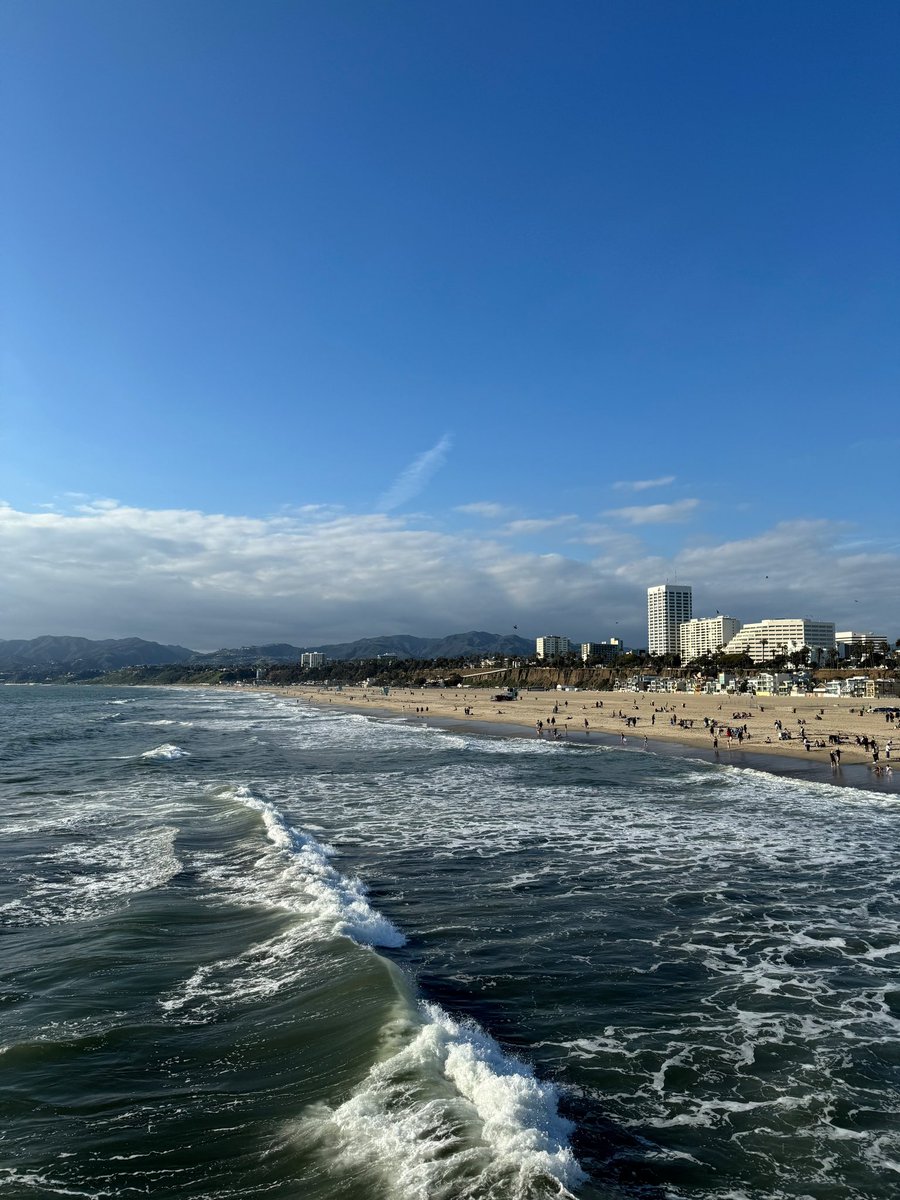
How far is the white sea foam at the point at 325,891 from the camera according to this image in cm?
1141

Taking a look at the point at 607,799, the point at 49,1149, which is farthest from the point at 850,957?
the point at 607,799

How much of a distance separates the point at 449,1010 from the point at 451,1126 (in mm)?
2453

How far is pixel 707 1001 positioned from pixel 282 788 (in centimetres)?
2067

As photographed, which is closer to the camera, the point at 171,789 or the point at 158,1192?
the point at 158,1192

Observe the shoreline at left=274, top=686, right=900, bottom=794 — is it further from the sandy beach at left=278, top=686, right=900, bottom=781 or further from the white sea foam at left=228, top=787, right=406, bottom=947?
the white sea foam at left=228, top=787, right=406, bottom=947

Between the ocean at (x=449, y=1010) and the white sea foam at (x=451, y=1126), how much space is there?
1.0 inches

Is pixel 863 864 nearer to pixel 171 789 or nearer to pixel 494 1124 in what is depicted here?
pixel 494 1124

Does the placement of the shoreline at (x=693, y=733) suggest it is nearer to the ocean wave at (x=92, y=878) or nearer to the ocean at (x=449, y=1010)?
the ocean at (x=449, y=1010)

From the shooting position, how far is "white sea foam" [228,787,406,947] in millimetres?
11406

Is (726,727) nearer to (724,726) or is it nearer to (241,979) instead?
(724,726)

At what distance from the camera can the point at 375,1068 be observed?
24.6ft

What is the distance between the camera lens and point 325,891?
43.5 feet

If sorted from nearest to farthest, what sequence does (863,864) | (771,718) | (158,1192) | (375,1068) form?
(158,1192), (375,1068), (863,864), (771,718)

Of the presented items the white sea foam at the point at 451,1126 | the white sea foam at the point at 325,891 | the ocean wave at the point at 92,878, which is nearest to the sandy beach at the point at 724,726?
the white sea foam at the point at 325,891
